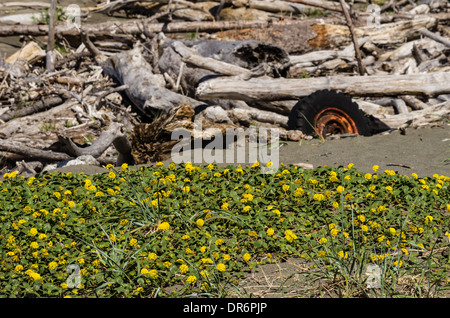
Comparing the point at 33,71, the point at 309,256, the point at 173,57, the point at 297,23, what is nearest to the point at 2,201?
the point at 309,256

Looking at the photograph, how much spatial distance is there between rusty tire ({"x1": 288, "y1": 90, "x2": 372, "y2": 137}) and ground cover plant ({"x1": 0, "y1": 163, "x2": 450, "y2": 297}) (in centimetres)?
247

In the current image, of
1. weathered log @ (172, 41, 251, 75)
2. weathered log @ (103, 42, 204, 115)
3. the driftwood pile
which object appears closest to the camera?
the driftwood pile

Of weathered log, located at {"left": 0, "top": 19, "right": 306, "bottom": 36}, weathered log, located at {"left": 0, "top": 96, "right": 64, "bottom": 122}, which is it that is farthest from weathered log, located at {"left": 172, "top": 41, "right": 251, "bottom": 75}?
weathered log, located at {"left": 0, "top": 19, "right": 306, "bottom": 36}

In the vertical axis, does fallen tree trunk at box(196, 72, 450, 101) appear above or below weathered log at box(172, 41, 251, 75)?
below

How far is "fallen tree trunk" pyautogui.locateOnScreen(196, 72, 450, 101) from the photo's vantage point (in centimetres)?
921

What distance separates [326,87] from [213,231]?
4.96 m

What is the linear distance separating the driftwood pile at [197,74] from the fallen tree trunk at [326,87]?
17mm

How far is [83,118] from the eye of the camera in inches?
436

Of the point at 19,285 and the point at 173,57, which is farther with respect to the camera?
the point at 173,57

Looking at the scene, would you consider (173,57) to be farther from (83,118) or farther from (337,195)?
(337,195)

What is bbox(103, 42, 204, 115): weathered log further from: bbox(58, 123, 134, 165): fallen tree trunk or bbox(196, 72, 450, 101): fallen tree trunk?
bbox(58, 123, 134, 165): fallen tree trunk

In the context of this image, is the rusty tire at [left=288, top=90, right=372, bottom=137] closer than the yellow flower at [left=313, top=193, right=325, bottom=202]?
No
